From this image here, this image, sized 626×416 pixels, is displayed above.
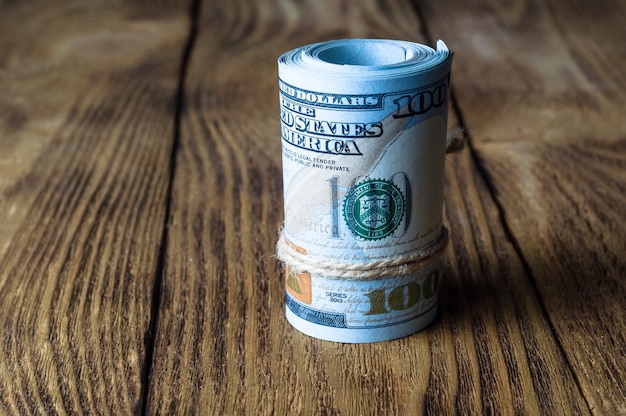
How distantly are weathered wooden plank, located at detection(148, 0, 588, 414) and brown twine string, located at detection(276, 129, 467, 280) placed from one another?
7 cm

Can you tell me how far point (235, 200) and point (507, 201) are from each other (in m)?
0.31

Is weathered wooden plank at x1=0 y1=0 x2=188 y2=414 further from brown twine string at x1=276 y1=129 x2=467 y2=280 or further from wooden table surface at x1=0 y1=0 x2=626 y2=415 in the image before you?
brown twine string at x1=276 y1=129 x2=467 y2=280

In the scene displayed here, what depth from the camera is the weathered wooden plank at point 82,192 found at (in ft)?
2.35

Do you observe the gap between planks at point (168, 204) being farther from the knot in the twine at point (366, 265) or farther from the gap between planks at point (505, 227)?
the gap between planks at point (505, 227)

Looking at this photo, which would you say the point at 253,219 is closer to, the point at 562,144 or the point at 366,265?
the point at 366,265

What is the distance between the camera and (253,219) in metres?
0.98

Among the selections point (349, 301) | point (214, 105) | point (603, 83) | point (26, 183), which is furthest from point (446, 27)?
point (349, 301)

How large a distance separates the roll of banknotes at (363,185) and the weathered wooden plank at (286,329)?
0.11 ft

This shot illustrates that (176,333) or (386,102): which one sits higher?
(386,102)

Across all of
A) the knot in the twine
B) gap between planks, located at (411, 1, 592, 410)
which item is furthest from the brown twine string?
gap between planks, located at (411, 1, 592, 410)

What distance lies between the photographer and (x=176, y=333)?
759 millimetres

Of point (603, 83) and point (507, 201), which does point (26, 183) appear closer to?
point (507, 201)

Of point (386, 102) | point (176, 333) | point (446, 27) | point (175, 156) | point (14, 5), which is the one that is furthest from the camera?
point (14, 5)

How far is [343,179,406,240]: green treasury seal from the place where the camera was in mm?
689
